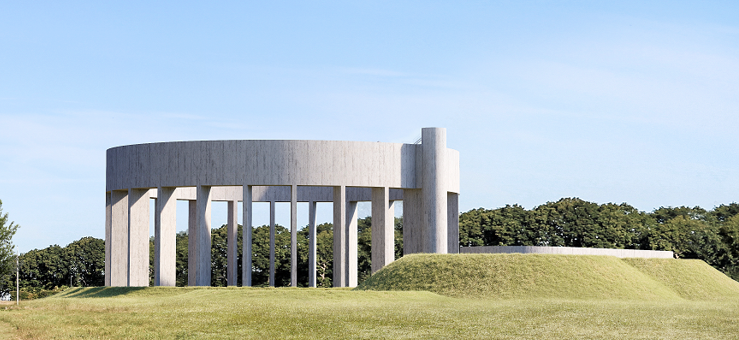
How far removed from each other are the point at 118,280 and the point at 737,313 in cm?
3406

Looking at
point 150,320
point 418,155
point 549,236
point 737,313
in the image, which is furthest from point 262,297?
point 549,236

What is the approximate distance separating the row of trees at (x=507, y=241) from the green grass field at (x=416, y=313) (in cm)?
2945

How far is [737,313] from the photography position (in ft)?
92.5

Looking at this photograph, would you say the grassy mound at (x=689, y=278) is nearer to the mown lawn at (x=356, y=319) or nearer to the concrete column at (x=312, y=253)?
the mown lawn at (x=356, y=319)

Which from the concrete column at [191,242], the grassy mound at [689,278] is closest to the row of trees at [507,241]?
the concrete column at [191,242]

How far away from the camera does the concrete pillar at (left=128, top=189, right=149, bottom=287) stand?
43.7 m

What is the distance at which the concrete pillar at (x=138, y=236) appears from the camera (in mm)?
43688

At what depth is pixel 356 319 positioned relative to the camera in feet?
80.2

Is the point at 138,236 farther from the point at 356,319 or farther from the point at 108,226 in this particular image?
the point at 356,319

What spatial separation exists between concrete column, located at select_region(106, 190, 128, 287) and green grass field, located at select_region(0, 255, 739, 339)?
3.38 m

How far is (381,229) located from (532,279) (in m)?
9.83

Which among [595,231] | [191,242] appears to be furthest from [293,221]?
[595,231]

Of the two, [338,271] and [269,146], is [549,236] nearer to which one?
[338,271]

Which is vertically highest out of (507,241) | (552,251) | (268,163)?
(268,163)
